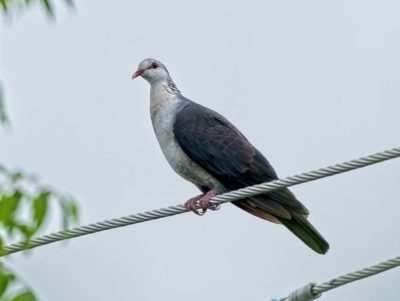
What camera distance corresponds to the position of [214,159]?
6.64 meters

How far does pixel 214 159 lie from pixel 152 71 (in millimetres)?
1156

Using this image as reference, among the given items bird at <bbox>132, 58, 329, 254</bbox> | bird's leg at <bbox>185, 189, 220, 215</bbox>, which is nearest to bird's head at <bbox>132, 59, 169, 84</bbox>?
bird at <bbox>132, 58, 329, 254</bbox>

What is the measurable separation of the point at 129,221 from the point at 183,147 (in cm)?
218

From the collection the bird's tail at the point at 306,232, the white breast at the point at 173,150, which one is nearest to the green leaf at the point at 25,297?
the bird's tail at the point at 306,232

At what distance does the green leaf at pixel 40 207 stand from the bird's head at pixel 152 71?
5.04 metres

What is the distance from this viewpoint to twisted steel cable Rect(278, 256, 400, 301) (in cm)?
397

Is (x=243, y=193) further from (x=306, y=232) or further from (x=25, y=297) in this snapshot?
(x=25, y=297)

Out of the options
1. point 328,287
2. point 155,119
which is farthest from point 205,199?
point 328,287

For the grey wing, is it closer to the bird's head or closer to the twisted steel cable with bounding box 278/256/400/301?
the bird's head

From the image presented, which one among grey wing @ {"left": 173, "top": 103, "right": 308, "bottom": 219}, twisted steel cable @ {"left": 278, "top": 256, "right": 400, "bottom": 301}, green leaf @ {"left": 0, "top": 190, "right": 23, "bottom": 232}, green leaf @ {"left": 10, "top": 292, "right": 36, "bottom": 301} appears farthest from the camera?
grey wing @ {"left": 173, "top": 103, "right": 308, "bottom": 219}

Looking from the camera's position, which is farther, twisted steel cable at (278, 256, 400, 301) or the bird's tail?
the bird's tail

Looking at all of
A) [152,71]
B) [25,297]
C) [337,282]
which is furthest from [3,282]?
[152,71]

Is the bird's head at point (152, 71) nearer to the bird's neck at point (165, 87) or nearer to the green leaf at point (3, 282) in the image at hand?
the bird's neck at point (165, 87)

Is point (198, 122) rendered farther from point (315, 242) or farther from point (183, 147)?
point (315, 242)
